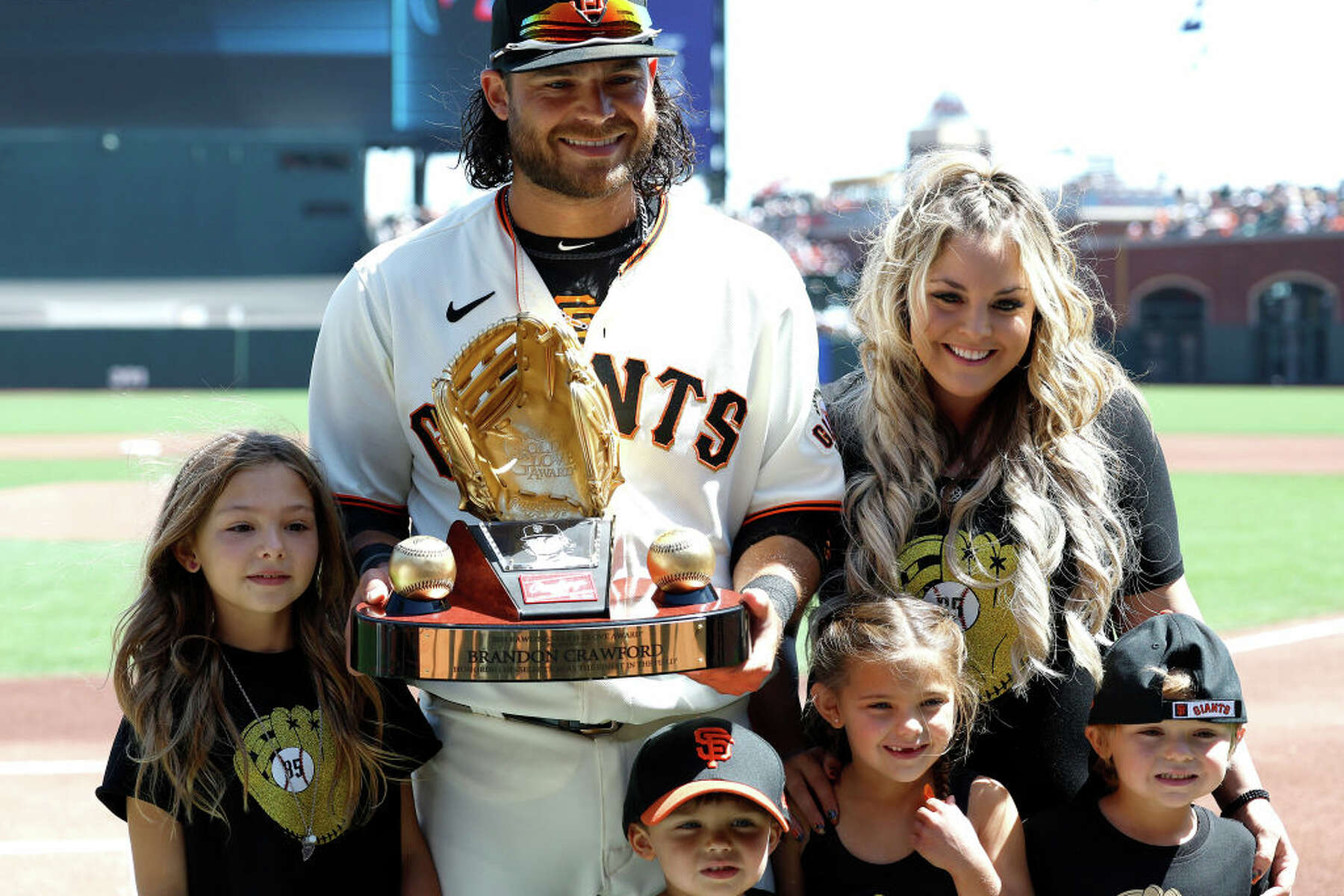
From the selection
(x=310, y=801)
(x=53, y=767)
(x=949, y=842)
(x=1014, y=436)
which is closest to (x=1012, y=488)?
(x=1014, y=436)

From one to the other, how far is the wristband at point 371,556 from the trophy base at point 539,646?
35cm

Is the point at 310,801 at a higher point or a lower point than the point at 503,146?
lower

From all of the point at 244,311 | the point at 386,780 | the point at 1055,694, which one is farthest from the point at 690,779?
the point at 244,311

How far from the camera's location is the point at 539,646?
2.02 meters

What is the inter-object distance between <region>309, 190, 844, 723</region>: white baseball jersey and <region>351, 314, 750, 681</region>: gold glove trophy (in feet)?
0.30

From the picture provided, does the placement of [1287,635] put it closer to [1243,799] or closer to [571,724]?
[1243,799]

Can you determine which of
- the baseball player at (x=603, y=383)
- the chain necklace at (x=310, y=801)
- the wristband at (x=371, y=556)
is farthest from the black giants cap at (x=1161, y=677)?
the chain necklace at (x=310, y=801)

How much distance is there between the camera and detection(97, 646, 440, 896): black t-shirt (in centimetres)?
249

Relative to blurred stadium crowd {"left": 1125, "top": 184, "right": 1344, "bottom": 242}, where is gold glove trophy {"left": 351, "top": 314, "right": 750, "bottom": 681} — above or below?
→ below

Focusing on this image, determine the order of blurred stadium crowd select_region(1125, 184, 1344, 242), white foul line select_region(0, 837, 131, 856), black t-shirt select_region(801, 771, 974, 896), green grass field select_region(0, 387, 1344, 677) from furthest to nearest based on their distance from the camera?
blurred stadium crowd select_region(1125, 184, 1344, 242) < white foul line select_region(0, 837, 131, 856) < green grass field select_region(0, 387, 1344, 677) < black t-shirt select_region(801, 771, 974, 896)

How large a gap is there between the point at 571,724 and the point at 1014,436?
1.03 meters

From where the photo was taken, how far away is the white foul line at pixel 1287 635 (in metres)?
7.39

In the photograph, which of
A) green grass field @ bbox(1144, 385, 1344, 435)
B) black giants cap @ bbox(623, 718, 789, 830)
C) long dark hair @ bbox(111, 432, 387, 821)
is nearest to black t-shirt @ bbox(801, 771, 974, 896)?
black giants cap @ bbox(623, 718, 789, 830)

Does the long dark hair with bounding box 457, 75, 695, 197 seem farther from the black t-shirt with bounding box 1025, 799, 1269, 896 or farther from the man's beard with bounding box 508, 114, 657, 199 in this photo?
the black t-shirt with bounding box 1025, 799, 1269, 896
